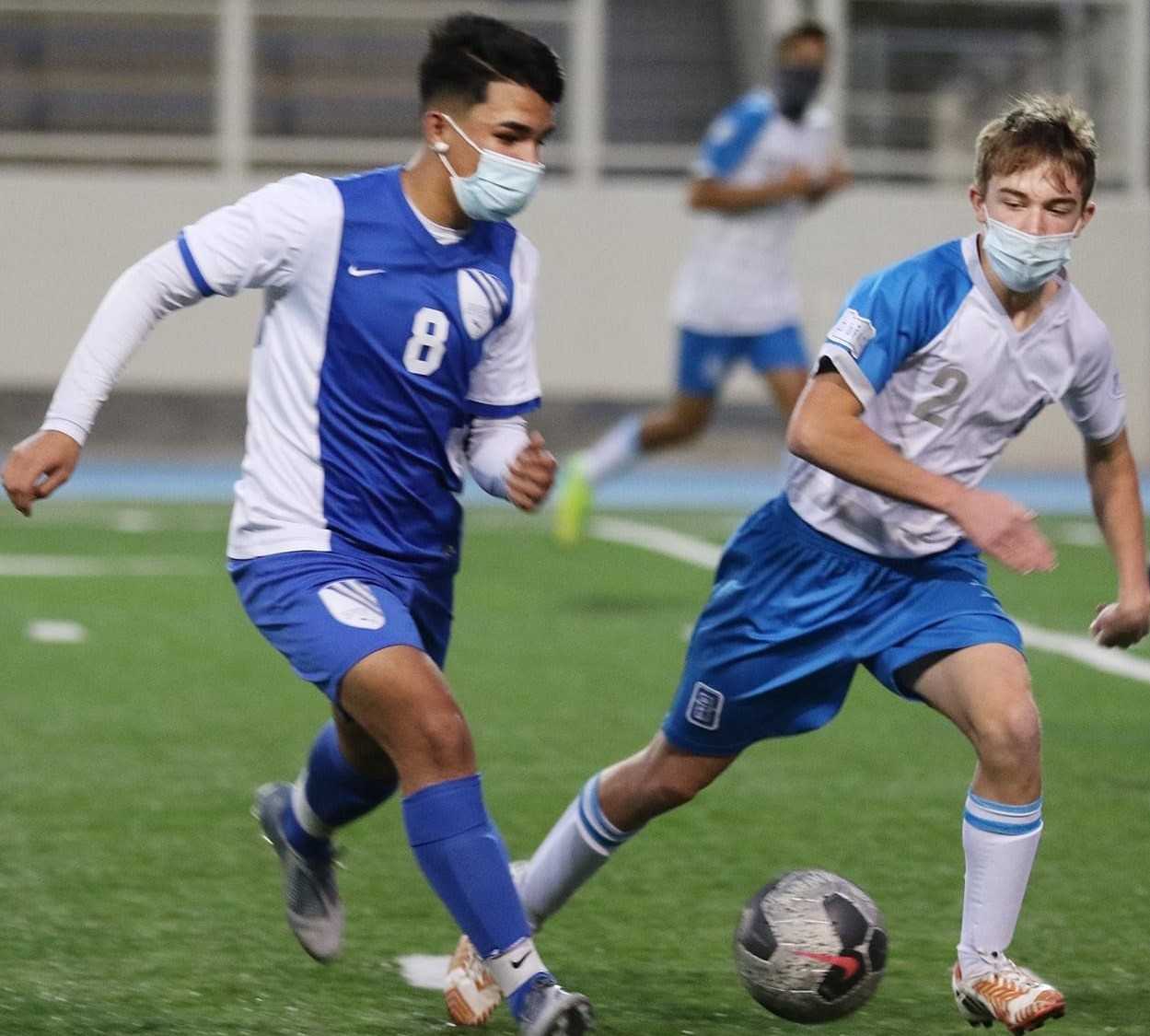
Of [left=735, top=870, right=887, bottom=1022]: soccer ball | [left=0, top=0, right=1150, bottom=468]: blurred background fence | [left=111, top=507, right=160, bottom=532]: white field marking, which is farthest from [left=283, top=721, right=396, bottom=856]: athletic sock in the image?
[left=0, top=0, right=1150, bottom=468]: blurred background fence

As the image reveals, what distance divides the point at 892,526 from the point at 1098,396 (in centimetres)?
48

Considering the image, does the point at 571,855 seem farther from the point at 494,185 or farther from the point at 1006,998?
the point at 494,185

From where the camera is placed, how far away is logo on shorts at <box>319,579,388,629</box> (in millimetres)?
4062

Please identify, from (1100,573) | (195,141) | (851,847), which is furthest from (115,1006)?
(195,141)

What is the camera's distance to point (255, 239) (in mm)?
4219

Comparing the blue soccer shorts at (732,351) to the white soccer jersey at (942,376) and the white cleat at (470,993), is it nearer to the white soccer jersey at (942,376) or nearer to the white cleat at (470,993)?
the white soccer jersey at (942,376)

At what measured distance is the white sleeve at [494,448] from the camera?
433cm

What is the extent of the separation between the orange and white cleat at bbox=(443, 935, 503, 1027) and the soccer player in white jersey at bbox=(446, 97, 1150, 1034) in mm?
399

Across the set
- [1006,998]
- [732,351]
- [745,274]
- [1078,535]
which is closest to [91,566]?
[732,351]

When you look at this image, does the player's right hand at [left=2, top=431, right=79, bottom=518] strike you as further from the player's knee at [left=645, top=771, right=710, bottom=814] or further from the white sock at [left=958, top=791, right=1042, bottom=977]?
the white sock at [left=958, top=791, right=1042, bottom=977]

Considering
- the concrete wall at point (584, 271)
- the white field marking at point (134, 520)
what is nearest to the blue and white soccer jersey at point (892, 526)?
the white field marking at point (134, 520)

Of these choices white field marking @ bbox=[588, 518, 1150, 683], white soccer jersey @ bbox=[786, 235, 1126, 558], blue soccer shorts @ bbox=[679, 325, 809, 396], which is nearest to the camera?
white soccer jersey @ bbox=[786, 235, 1126, 558]

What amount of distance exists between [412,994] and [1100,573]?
7.58 metres

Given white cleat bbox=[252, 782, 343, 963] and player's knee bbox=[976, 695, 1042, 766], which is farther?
white cleat bbox=[252, 782, 343, 963]
